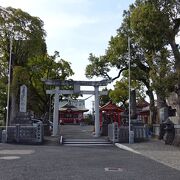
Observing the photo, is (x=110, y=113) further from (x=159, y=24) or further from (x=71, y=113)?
(x=71, y=113)

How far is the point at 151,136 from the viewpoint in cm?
3139

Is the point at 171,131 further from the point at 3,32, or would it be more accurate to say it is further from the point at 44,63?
the point at 44,63

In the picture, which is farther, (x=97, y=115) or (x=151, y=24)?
(x=97, y=115)

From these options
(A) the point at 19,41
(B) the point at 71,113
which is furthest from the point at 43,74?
(B) the point at 71,113

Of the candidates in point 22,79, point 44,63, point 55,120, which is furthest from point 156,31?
point 44,63

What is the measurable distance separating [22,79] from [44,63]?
1377 centimetres

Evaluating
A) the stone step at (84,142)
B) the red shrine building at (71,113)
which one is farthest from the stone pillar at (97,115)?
the red shrine building at (71,113)

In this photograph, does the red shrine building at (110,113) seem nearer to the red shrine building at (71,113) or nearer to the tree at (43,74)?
the tree at (43,74)

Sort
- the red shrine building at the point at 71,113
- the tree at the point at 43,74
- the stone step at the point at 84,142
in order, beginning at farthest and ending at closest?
the red shrine building at the point at 71,113
the tree at the point at 43,74
the stone step at the point at 84,142

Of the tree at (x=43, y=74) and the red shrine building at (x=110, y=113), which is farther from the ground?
the tree at (x=43, y=74)

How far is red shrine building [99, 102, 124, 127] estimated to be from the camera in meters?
36.5

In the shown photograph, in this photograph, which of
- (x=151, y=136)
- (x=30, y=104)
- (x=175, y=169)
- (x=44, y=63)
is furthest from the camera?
(x=30, y=104)

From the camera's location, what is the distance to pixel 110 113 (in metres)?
37.4

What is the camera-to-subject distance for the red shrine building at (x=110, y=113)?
36469mm
